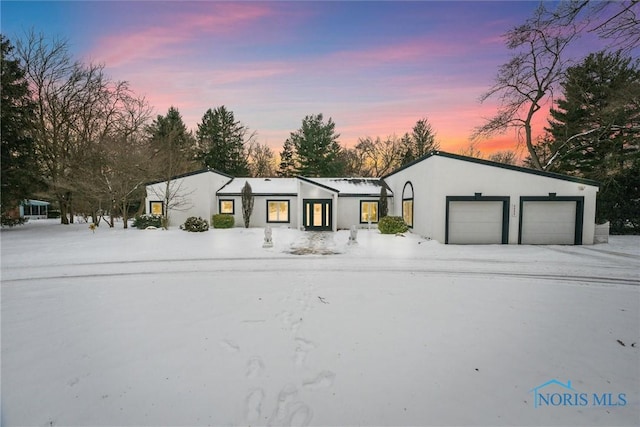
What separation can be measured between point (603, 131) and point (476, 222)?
1051 centimetres

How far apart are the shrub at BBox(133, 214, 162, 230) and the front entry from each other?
387 inches

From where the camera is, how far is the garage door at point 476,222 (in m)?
13.4

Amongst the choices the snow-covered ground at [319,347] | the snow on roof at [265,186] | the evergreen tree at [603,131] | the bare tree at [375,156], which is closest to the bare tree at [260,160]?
the bare tree at [375,156]

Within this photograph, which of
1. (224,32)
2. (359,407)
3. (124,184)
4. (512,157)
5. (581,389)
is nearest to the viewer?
(359,407)

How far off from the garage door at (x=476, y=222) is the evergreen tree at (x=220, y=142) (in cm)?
2905

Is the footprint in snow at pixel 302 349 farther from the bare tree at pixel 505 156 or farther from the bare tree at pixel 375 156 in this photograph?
the bare tree at pixel 505 156

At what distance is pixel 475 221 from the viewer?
13.5m

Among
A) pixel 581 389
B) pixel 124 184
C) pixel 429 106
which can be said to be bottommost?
pixel 581 389

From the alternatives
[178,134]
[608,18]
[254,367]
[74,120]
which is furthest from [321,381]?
[178,134]

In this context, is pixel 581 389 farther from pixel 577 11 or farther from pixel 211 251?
pixel 211 251

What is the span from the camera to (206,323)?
15.0 feet

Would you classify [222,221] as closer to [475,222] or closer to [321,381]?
[475,222]

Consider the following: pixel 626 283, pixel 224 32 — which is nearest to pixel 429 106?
Answer: pixel 224 32

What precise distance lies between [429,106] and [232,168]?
25.4 m
